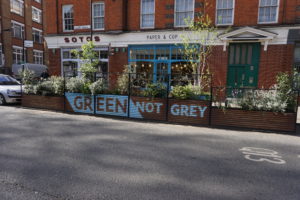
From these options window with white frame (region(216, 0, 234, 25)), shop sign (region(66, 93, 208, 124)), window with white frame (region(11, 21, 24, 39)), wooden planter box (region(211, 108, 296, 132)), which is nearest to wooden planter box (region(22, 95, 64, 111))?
shop sign (region(66, 93, 208, 124))

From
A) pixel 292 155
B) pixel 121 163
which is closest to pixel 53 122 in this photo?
pixel 121 163

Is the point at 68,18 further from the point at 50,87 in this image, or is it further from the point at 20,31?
the point at 20,31

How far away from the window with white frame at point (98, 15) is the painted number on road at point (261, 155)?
1347 centimetres

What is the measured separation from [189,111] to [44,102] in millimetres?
6588

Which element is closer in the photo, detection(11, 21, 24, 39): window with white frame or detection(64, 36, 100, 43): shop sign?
detection(64, 36, 100, 43): shop sign

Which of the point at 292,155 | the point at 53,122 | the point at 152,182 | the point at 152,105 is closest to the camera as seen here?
the point at 152,182

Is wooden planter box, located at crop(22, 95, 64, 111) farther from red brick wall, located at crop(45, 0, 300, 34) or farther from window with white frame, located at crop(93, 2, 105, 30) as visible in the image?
window with white frame, located at crop(93, 2, 105, 30)

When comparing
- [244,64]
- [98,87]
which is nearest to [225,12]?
[244,64]

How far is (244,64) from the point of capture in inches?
482

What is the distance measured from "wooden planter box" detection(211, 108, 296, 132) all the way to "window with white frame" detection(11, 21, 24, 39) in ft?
94.8

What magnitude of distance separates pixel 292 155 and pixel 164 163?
9.69ft

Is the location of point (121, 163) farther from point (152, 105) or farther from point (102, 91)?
point (102, 91)

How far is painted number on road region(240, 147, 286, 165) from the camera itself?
13.8 feet

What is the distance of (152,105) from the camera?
7512 millimetres
